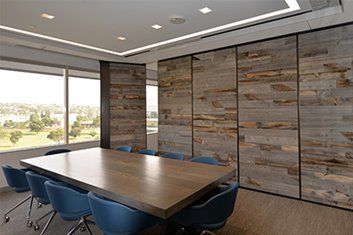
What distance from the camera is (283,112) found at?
3797mm

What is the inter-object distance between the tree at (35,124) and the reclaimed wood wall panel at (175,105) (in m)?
2.73

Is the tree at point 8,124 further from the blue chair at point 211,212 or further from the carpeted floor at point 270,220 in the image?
the blue chair at point 211,212

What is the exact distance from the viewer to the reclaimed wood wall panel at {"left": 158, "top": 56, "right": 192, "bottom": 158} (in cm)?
507

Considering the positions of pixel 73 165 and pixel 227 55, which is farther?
pixel 227 55

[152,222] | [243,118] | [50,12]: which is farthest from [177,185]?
[50,12]

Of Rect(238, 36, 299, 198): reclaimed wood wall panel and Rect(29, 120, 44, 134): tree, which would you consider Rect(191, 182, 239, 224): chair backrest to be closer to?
Rect(238, 36, 299, 198): reclaimed wood wall panel

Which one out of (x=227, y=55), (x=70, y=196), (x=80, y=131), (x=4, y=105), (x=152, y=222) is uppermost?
(x=227, y=55)

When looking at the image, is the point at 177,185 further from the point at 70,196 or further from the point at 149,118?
the point at 149,118

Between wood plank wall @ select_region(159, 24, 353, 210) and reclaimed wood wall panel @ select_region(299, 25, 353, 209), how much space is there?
0.04 feet

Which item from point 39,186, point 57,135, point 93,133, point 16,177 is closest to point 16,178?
point 16,177

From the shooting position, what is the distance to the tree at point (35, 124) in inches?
187

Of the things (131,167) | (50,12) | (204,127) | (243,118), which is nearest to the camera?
(131,167)

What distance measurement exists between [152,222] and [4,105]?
163 inches

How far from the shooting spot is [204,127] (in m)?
4.80
